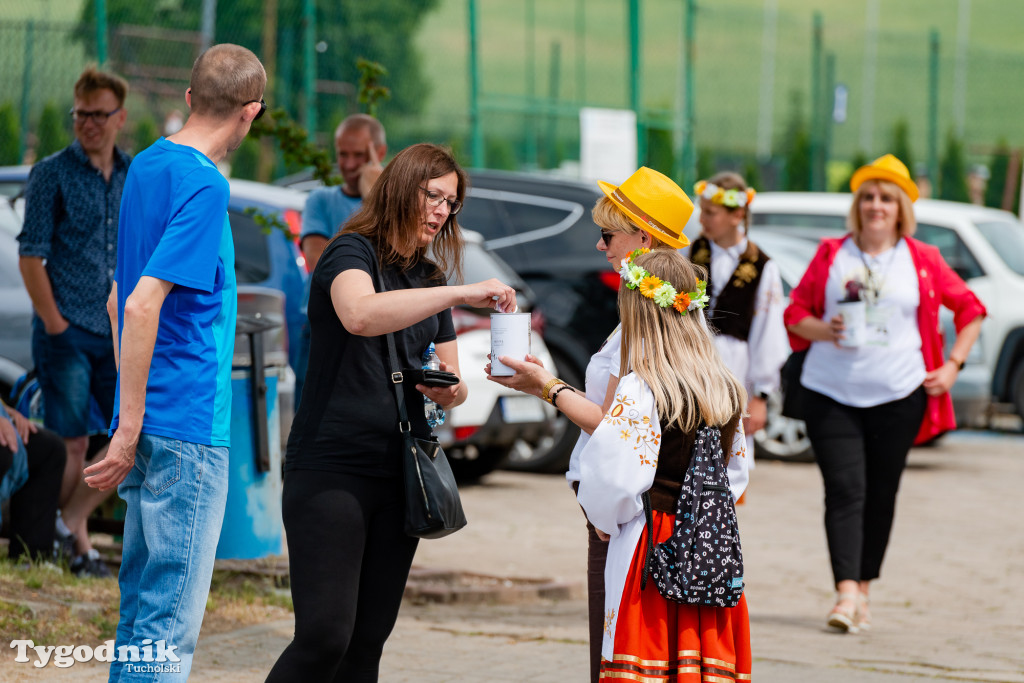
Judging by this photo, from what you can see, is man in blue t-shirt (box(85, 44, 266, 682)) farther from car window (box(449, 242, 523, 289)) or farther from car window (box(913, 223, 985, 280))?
car window (box(913, 223, 985, 280))

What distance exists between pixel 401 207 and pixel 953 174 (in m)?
25.6

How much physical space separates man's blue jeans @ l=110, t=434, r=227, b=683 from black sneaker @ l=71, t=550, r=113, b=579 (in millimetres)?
2689

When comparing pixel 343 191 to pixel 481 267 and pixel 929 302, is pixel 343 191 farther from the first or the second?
pixel 929 302

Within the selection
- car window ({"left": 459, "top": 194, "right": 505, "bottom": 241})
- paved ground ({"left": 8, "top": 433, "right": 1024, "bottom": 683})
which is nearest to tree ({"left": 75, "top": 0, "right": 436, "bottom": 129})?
car window ({"left": 459, "top": 194, "right": 505, "bottom": 241})

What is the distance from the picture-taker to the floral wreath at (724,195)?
20.7 ft

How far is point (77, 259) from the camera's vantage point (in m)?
5.83

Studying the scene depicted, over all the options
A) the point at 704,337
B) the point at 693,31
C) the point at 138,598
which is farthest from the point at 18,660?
the point at 693,31

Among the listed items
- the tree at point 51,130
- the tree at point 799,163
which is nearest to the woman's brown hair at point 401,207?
the tree at point 51,130

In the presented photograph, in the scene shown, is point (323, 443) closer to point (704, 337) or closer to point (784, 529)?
point (704, 337)

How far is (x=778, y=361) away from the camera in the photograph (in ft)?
20.9

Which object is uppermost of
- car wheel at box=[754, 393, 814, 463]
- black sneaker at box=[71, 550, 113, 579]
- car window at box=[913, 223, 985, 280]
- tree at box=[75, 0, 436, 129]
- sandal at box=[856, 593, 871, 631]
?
tree at box=[75, 0, 436, 129]

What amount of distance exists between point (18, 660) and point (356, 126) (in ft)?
9.53

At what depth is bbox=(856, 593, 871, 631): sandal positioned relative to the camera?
6.16 metres

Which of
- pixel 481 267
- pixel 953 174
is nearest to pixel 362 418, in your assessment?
pixel 481 267
